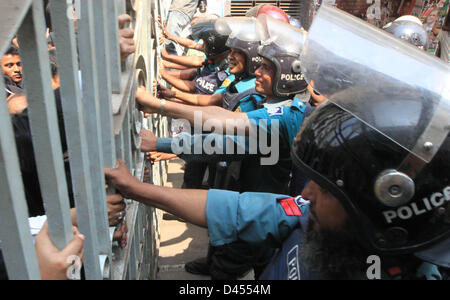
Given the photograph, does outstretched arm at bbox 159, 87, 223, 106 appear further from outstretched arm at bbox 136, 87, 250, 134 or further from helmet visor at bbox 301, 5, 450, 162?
helmet visor at bbox 301, 5, 450, 162

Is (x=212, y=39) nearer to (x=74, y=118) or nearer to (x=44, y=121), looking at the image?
(x=74, y=118)

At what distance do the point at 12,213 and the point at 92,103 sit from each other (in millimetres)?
611

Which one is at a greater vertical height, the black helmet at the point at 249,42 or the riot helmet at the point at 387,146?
the riot helmet at the point at 387,146

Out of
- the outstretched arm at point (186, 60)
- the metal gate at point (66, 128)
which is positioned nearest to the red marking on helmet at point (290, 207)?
the metal gate at point (66, 128)

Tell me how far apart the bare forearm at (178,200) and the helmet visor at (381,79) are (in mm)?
645

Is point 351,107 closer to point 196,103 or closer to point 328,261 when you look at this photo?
point 328,261

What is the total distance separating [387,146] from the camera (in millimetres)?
1215

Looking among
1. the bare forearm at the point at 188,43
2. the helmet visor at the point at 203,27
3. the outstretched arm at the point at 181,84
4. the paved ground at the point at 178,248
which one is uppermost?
the helmet visor at the point at 203,27

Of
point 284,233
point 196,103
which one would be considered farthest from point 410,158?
point 196,103

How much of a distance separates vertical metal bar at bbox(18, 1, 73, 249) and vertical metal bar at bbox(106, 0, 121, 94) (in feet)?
2.60

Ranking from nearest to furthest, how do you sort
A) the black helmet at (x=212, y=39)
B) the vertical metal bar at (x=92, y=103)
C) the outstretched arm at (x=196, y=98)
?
the vertical metal bar at (x=92, y=103), the outstretched arm at (x=196, y=98), the black helmet at (x=212, y=39)

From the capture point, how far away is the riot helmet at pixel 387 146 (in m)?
1.20

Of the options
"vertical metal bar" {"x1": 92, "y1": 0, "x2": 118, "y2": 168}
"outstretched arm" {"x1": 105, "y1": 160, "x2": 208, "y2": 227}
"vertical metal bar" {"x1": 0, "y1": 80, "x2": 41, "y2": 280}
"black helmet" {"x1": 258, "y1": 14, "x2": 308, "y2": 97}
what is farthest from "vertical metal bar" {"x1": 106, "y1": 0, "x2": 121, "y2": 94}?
"black helmet" {"x1": 258, "y1": 14, "x2": 308, "y2": 97}

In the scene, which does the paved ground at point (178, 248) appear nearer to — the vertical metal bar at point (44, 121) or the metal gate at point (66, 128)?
the metal gate at point (66, 128)
